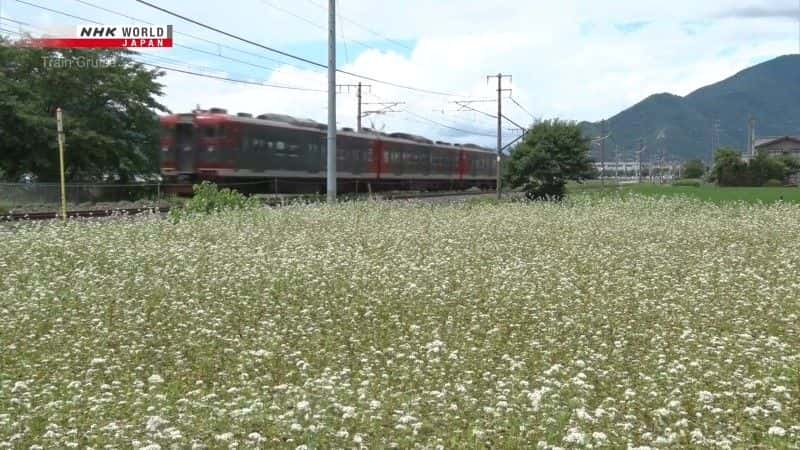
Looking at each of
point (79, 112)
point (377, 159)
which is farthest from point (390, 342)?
point (377, 159)

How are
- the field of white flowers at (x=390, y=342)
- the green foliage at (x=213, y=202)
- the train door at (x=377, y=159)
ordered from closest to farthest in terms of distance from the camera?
the field of white flowers at (x=390, y=342)
the green foliage at (x=213, y=202)
the train door at (x=377, y=159)

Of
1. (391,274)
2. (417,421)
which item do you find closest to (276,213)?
(391,274)

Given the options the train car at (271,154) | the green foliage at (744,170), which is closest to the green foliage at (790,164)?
the green foliage at (744,170)

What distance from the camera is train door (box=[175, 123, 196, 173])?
88.2ft

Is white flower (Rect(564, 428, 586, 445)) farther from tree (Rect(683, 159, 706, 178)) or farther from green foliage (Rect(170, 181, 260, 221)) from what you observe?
tree (Rect(683, 159, 706, 178))

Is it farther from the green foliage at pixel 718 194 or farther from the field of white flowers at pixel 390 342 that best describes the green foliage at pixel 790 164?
the field of white flowers at pixel 390 342

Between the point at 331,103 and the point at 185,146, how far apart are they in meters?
7.36

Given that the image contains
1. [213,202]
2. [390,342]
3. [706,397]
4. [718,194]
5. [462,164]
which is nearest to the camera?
[706,397]

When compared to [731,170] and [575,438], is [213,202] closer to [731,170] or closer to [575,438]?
[575,438]

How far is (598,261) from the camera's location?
37.7 feet

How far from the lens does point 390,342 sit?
22.7 feet

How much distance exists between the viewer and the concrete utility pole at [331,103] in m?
22.0

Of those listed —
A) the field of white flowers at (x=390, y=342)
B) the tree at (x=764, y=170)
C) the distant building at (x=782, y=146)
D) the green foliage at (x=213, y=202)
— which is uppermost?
the distant building at (x=782, y=146)

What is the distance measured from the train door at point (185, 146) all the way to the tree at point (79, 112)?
4189 millimetres
